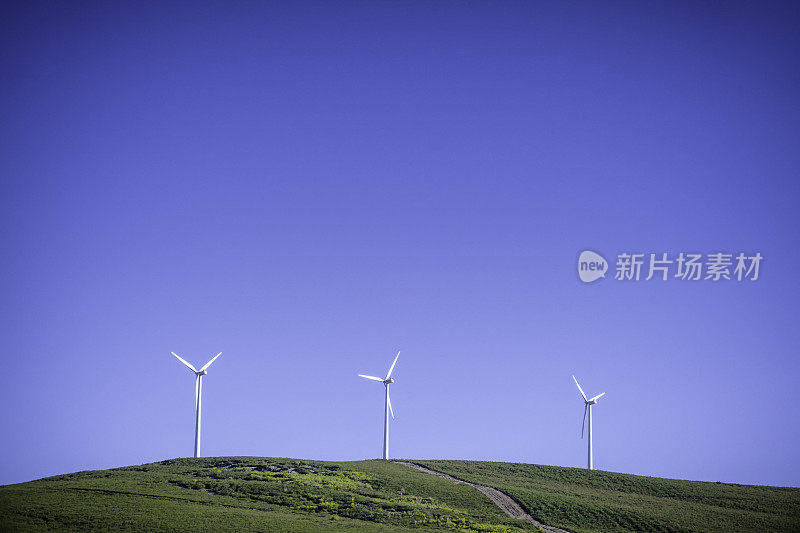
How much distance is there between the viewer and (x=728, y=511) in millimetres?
95812

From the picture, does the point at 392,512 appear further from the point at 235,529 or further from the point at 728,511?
the point at 728,511

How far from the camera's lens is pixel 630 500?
98.6m

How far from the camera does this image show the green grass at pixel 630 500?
8375 centimetres

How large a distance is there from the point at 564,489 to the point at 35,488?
71.9m

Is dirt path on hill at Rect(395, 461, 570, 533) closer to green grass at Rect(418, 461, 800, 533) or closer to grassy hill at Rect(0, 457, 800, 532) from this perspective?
green grass at Rect(418, 461, 800, 533)

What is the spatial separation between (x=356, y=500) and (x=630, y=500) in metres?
42.7

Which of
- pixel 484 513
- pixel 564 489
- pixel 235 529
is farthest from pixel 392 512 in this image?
pixel 564 489

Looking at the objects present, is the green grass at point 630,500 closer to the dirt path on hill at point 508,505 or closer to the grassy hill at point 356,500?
the grassy hill at point 356,500

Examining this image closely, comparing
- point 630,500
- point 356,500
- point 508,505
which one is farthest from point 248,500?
point 630,500

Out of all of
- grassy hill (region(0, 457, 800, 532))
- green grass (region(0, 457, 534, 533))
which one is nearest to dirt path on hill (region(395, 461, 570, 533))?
grassy hill (region(0, 457, 800, 532))

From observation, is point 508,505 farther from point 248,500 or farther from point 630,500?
point 248,500

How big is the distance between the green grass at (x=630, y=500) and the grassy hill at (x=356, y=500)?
0.76 ft

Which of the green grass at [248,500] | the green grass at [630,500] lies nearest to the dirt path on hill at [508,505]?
the green grass at [630,500]

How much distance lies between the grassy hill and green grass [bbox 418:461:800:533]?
233mm
